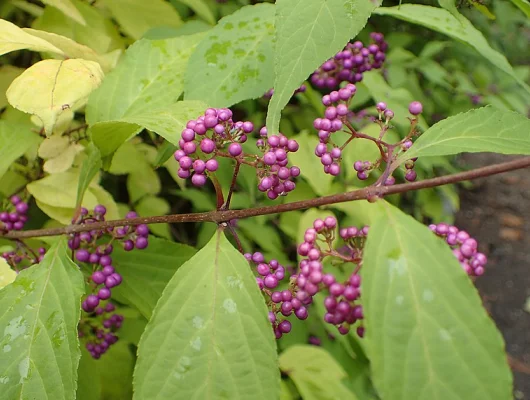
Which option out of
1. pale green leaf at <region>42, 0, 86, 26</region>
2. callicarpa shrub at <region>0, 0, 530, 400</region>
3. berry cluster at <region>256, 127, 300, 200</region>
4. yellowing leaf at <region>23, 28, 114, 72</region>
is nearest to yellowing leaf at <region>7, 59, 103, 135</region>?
callicarpa shrub at <region>0, 0, 530, 400</region>

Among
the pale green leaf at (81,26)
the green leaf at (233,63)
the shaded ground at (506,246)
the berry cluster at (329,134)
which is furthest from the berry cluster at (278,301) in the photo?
the shaded ground at (506,246)

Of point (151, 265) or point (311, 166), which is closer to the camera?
point (151, 265)

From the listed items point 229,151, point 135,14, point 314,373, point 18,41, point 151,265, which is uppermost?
point 18,41

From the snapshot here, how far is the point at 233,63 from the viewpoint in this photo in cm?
161

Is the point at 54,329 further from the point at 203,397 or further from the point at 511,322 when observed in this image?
the point at 511,322

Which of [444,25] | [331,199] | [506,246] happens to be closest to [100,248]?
[331,199]

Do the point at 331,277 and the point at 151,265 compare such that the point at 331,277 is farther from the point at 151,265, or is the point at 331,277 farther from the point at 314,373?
the point at 314,373

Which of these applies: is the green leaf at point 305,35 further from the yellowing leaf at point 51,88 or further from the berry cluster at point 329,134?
the yellowing leaf at point 51,88

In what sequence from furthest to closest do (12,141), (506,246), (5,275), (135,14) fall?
(506,246)
(135,14)
(12,141)
(5,275)

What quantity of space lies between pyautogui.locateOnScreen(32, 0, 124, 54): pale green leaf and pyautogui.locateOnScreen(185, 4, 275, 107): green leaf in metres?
0.54

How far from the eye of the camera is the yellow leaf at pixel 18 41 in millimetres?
1341

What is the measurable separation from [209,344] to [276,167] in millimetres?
400

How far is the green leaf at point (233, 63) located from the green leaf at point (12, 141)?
0.55 m

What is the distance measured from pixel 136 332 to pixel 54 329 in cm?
124
